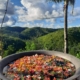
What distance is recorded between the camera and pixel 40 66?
18.5 feet

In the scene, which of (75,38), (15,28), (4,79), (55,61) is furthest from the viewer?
(15,28)

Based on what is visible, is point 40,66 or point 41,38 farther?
point 41,38

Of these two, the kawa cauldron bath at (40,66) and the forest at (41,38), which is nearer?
the kawa cauldron bath at (40,66)

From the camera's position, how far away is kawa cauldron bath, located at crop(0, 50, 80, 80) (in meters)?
5.29

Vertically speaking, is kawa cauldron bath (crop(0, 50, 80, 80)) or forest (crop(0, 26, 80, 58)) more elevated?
kawa cauldron bath (crop(0, 50, 80, 80))

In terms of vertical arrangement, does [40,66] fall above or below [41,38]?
above

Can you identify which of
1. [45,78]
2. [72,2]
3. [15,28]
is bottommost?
[15,28]

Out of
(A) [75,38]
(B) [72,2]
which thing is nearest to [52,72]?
(B) [72,2]

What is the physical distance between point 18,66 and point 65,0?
244 inches

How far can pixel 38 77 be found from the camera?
5.24 metres

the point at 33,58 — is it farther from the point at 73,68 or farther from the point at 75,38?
the point at 75,38

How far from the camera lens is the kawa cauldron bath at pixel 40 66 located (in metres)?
5.29

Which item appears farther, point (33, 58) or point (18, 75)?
point (33, 58)

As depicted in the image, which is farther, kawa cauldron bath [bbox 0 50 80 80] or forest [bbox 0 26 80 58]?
forest [bbox 0 26 80 58]
